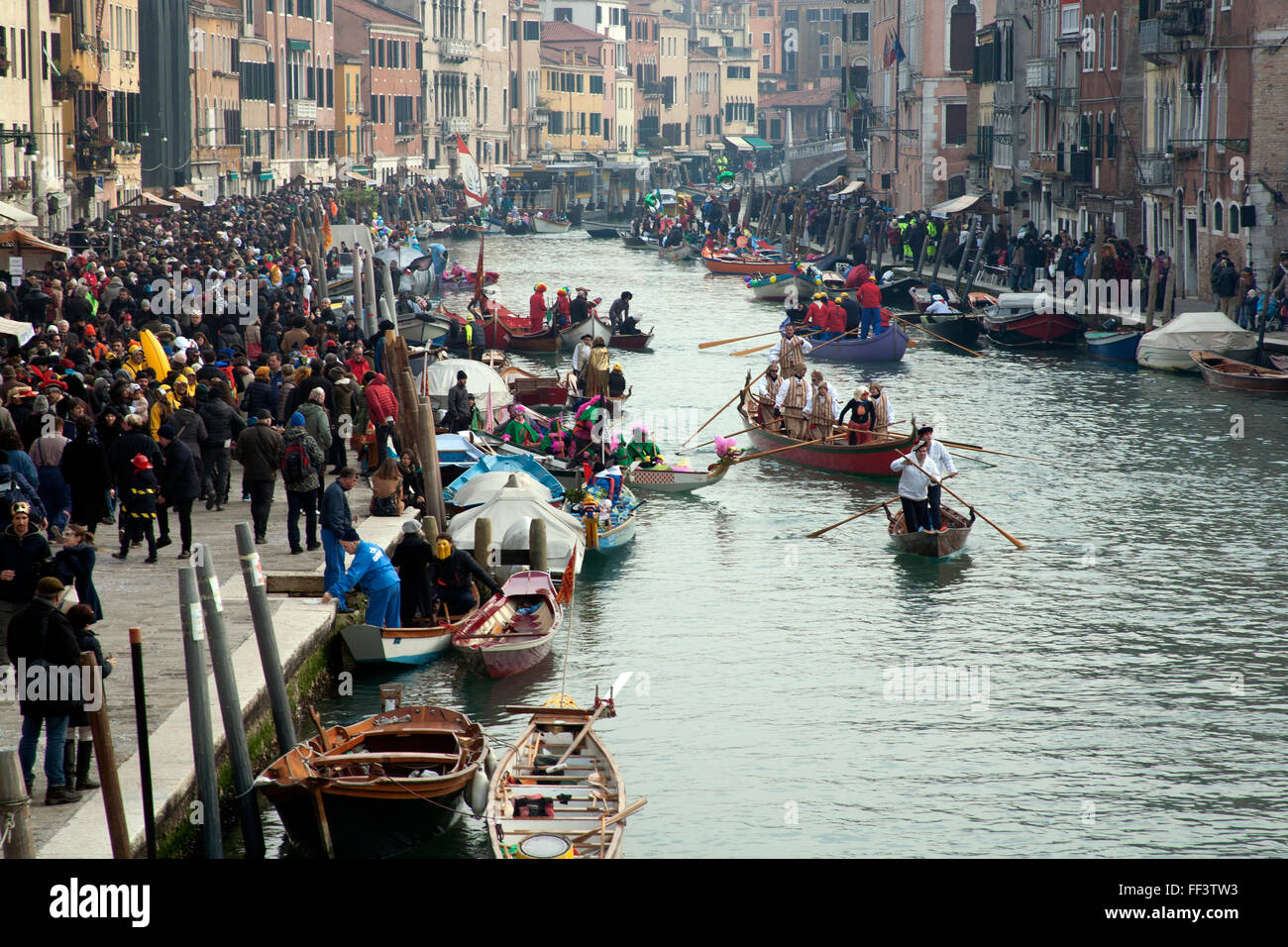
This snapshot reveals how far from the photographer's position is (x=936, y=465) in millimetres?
21719

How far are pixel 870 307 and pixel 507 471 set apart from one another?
20.0 m

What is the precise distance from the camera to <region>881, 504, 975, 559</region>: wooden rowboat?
21.9m

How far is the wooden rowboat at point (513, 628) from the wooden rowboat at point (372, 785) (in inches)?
123

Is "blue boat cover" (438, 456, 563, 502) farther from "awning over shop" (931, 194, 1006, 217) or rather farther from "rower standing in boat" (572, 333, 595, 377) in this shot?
"awning over shop" (931, 194, 1006, 217)

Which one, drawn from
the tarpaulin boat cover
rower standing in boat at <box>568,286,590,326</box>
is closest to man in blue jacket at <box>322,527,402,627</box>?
the tarpaulin boat cover

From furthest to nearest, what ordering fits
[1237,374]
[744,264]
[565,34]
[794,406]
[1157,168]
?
1. [565,34]
2. [744,264]
3. [1157,168]
4. [1237,374]
5. [794,406]

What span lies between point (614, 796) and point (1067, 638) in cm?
734

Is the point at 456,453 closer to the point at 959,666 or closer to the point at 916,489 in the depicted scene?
the point at 916,489

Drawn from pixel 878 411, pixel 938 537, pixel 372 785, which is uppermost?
pixel 878 411

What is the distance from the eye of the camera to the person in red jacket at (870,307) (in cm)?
4056

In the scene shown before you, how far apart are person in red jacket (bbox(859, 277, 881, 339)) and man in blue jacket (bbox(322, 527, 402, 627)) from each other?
24.9 meters

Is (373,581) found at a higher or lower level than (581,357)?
lower

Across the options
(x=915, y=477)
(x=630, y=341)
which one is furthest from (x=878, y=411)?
(x=630, y=341)

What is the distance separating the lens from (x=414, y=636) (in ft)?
56.3
